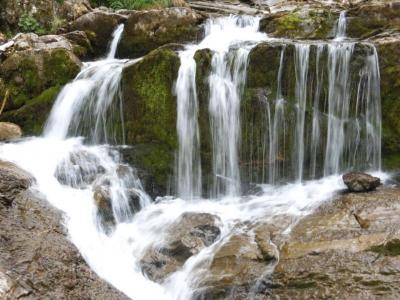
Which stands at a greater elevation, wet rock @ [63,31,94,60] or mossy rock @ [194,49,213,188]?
wet rock @ [63,31,94,60]

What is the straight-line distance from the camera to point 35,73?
993cm

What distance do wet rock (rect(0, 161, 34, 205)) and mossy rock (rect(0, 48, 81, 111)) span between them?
342 centimetres

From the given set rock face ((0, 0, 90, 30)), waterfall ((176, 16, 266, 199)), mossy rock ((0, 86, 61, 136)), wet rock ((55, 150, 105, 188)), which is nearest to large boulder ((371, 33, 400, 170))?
waterfall ((176, 16, 266, 199))

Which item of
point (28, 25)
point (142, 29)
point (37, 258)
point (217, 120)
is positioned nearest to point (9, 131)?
point (217, 120)

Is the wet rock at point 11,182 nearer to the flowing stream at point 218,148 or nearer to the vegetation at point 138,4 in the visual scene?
the flowing stream at point 218,148

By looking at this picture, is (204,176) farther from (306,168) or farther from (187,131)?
(306,168)

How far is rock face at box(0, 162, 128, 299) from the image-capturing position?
4785 mm

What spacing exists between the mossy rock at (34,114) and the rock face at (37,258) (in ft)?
11.3

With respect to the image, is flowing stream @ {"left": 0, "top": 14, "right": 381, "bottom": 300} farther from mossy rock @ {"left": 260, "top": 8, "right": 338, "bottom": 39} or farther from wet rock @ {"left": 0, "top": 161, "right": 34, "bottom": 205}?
mossy rock @ {"left": 260, "top": 8, "right": 338, "bottom": 39}

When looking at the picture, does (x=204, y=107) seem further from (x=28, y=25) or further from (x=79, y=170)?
(x=28, y=25)

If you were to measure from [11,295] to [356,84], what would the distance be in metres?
A: 6.14

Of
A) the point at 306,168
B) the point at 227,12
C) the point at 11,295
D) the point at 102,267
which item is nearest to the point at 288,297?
the point at 102,267

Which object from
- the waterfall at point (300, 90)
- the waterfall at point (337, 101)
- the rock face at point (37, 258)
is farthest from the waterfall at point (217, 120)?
the rock face at point (37, 258)

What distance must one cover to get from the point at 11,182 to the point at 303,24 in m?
7.33
